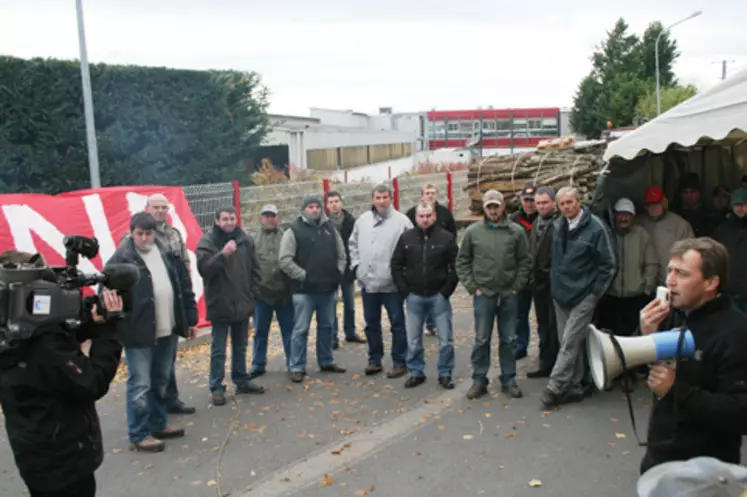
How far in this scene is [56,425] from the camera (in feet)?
11.6

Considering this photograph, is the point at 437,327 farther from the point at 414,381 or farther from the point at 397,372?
the point at 397,372

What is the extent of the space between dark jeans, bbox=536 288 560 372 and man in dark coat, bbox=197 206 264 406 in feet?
10.7

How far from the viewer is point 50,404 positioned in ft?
11.6

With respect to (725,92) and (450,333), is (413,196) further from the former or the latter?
(725,92)

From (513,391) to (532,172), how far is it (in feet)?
22.8

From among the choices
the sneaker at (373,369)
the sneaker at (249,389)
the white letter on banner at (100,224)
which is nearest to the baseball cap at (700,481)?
the sneaker at (249,389)

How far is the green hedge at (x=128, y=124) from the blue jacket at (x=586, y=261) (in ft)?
44.3

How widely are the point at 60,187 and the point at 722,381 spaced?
54.8 feet

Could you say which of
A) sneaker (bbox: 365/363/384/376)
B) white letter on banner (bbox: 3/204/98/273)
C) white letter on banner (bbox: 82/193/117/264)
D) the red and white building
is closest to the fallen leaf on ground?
sneaker (bbox: 365/363/384/376)

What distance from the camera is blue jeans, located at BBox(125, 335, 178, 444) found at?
606cm

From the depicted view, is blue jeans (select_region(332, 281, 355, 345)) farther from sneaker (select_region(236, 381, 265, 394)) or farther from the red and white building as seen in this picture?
the red and white building

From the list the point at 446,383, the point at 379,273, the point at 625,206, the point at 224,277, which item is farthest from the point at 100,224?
the point at 625,206

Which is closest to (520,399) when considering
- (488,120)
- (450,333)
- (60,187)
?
(450,333)

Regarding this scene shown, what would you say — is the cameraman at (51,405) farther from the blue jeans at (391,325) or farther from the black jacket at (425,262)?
the blue jeans at (391,325)
